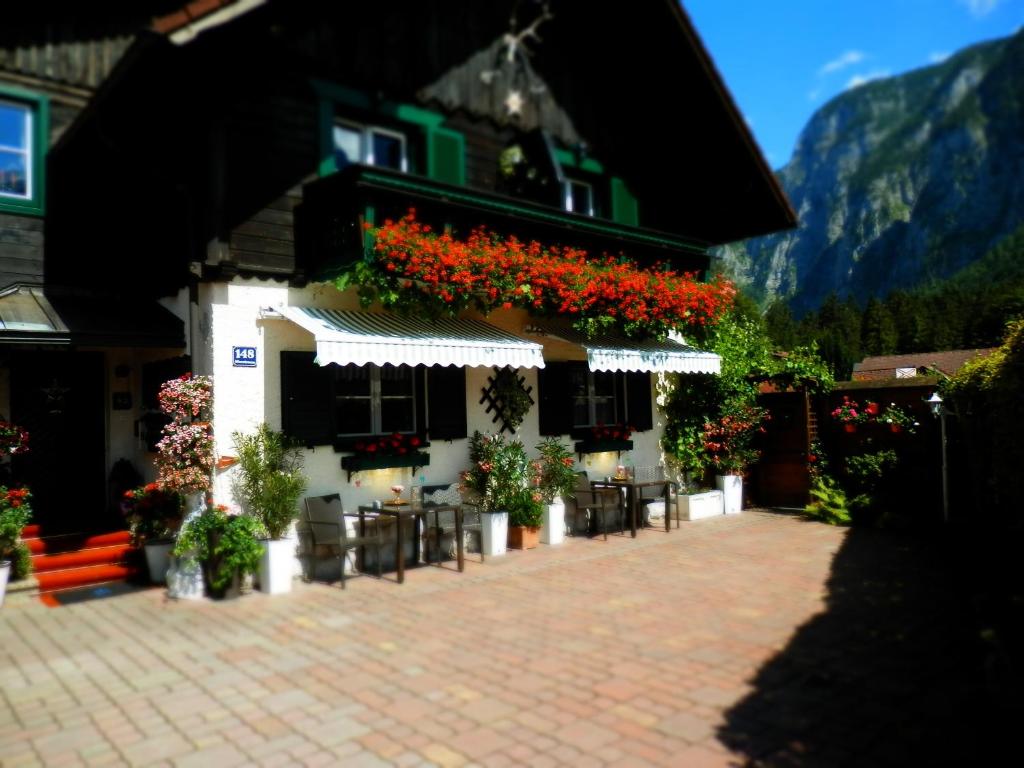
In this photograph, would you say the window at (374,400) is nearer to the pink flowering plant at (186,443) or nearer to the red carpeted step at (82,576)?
the pink flowering plant at (186,443)

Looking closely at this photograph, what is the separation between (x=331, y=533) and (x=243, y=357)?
7.63 feet

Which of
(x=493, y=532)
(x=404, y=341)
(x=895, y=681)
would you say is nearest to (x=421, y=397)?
(x=404, y=341)

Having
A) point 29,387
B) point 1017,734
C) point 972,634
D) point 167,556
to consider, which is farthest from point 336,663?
point 29,387

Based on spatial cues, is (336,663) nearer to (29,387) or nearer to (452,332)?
(452,332)

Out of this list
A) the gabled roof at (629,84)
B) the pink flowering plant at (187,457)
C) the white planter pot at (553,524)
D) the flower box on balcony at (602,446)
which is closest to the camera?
the pink flowering plant at (187,457)

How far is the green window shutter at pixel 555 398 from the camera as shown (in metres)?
12.2

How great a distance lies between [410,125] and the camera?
450 inches

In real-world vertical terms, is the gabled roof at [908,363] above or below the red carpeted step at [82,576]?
above

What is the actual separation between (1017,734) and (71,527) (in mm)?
10251

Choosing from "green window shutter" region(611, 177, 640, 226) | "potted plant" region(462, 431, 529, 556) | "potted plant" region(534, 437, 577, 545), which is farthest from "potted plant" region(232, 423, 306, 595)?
"green window shutter" region(611, 177, 640, 226)

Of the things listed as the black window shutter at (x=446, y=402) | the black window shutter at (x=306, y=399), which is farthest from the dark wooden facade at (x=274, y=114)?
the black window shutter at (x=446, y=402)

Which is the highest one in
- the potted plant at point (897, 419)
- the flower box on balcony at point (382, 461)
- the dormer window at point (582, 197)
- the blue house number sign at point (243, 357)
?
the dormer window at point (582, 197)

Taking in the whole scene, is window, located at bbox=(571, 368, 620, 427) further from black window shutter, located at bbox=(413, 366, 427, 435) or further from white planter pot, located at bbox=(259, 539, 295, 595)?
white planter pot, located at bbox=(259, 539, 295, 595)

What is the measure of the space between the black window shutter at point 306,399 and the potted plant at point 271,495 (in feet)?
1.03
